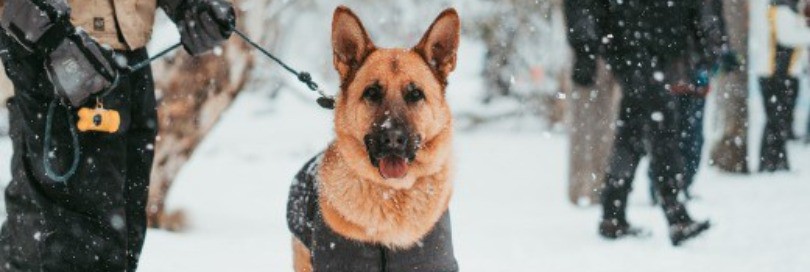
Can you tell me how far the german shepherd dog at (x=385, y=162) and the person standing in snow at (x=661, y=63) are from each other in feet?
7.73

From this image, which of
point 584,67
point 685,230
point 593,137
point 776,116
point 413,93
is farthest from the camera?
Result: point 776,116

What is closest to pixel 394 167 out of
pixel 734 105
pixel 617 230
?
pixel 617 230

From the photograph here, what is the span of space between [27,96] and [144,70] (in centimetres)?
40

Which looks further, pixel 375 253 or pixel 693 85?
pixel 693 85

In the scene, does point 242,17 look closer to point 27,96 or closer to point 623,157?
point 623,157

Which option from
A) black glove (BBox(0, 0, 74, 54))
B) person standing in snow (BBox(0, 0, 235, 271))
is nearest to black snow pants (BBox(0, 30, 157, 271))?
person standing in snow (BBox(0, 0, 235, 271))

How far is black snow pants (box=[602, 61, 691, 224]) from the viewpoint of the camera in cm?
535

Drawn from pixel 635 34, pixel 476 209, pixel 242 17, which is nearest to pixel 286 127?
pixel 476 209

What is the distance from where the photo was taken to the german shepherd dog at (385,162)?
3.12 metres

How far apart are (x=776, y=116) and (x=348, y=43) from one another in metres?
6.67

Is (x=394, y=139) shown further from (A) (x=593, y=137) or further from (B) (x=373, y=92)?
(A) (x=593, y=137)

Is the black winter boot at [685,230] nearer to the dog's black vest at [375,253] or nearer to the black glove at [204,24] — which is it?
the dog's black vest at [375,253]

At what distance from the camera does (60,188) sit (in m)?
3.14

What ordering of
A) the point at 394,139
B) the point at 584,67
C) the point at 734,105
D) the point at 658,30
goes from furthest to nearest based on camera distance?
1. the point at 734,105
2. the point at 584,67
3. the point at 658,30
4. the point at 394,139
